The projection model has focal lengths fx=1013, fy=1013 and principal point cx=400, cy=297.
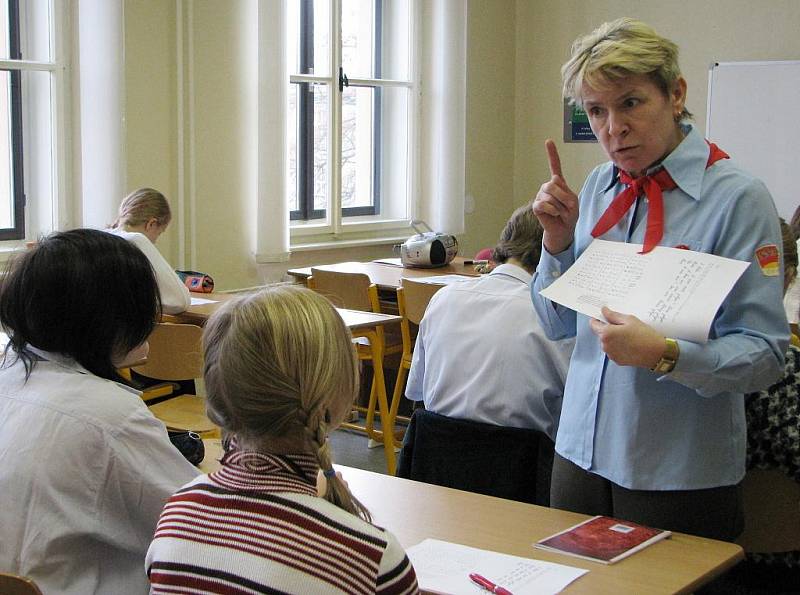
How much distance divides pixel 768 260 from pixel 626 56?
390 mm

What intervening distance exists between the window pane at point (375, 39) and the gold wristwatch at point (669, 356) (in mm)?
5496

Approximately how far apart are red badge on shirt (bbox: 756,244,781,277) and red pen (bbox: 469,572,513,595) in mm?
620

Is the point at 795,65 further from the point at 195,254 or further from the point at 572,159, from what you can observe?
the point at 195,254

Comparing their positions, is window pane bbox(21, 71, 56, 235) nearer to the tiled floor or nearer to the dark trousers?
the tiled floor

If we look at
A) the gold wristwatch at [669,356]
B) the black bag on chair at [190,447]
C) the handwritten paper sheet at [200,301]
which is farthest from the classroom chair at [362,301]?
the gold wristwatch at [669,356]

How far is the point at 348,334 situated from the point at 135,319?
1.62ft

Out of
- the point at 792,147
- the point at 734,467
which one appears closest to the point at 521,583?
the point at 734,467

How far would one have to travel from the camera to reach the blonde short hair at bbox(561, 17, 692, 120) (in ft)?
5.30

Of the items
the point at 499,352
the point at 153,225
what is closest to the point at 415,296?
the point at 153,225

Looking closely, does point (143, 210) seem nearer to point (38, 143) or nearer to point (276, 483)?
point (38, 143)

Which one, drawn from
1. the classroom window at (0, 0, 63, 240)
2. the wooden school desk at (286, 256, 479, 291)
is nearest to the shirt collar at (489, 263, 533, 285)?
the wooden school desk at (286, 256, 479, 291)

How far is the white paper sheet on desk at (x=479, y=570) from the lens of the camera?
59.4 inches

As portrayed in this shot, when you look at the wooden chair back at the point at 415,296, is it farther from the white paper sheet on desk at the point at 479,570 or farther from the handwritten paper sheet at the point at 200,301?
the white paper sheet on desk at the point at 479,570

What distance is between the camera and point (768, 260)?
155 centimetres
